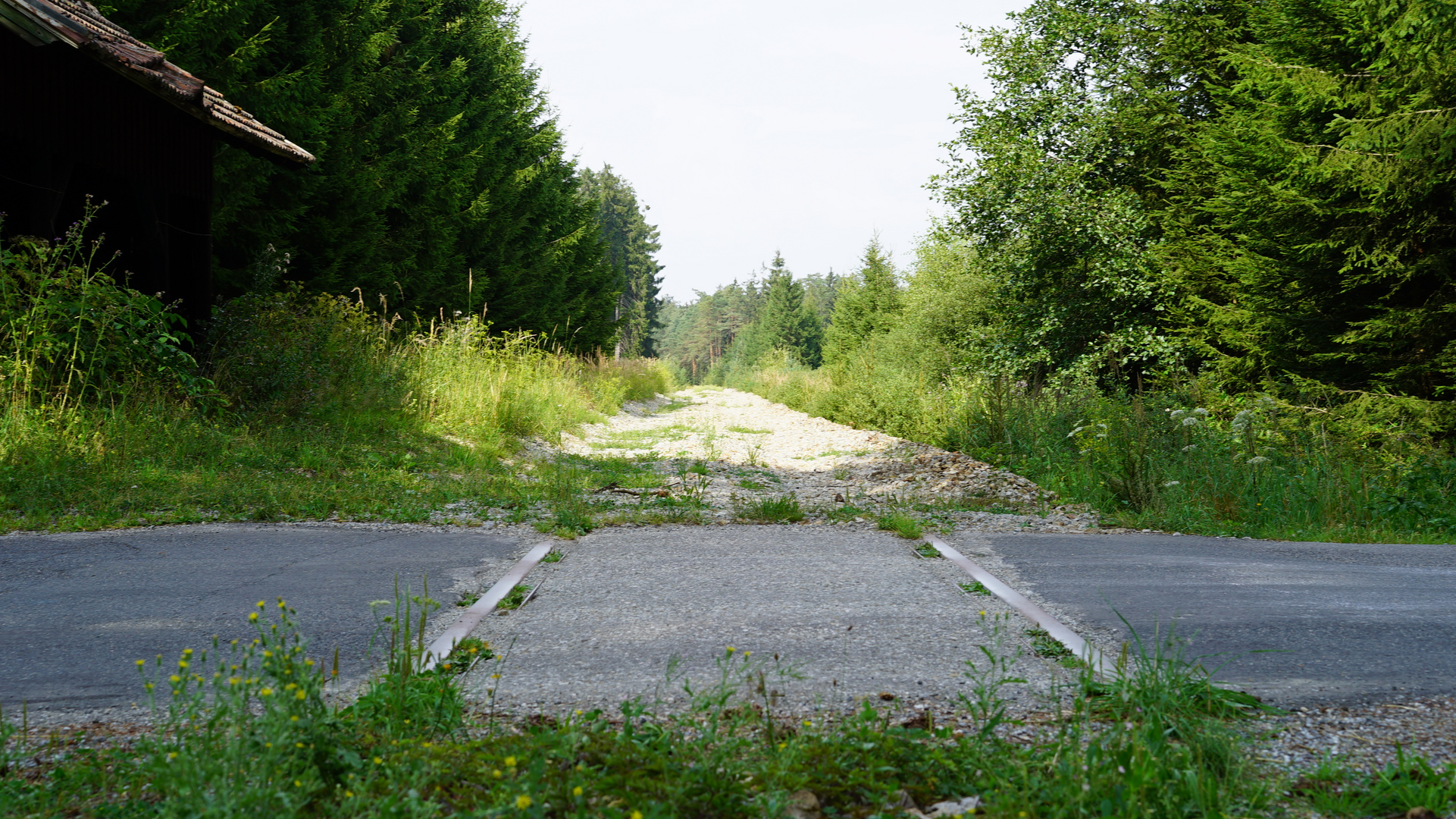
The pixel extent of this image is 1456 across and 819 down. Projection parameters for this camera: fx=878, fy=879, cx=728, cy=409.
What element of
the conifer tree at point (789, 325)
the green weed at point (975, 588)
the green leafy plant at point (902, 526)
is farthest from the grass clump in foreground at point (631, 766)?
the conifer tree at point (789, 325)

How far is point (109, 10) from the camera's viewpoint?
9336mm

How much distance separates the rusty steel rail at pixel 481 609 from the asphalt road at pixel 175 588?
183 millimetres

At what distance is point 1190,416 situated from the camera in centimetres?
807

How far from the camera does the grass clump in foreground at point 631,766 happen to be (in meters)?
1.97

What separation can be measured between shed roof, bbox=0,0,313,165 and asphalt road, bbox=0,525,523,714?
423 centimetres

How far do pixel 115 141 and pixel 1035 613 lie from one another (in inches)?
384

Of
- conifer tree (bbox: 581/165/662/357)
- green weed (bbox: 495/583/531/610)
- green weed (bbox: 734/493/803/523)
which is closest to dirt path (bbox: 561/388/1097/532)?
green weed (bbox: 734/493/803/523)

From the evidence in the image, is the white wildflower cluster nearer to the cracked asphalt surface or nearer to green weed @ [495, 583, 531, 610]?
the cracked asphalt surface

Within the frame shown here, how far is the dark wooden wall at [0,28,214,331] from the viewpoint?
26.5ft

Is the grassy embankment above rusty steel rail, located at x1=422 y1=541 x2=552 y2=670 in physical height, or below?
above

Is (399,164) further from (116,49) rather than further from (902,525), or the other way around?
(902,525)

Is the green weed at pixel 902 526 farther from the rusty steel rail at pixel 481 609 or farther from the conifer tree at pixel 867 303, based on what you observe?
the conifer tree at pixel 867 303

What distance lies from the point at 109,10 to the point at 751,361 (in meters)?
60.6

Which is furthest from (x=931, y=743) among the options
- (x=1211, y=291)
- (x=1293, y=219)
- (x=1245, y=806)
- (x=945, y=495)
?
(x=1211, y=291)
